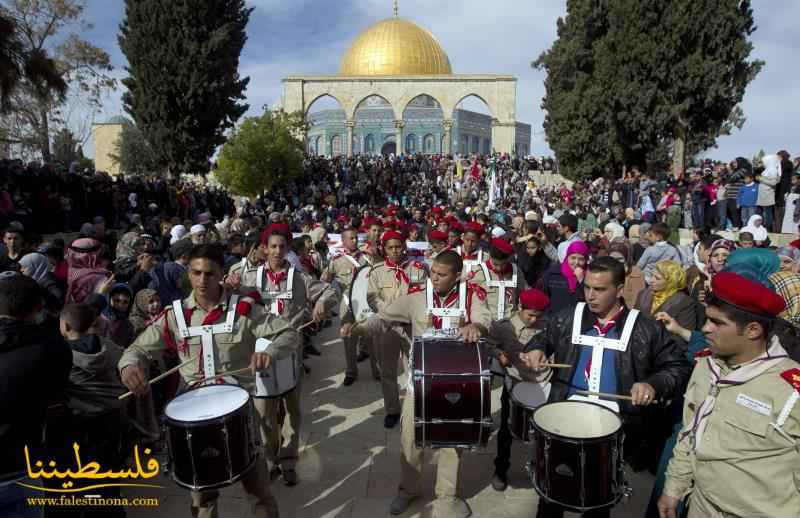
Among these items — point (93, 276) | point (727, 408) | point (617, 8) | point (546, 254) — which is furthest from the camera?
point (617, 8)

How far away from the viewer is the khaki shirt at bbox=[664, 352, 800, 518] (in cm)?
237

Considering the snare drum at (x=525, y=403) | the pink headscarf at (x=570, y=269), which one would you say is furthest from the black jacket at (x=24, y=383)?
the pink headscarf at (x=570, y=269)

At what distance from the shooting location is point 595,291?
3.41 metres

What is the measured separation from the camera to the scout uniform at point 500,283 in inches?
230

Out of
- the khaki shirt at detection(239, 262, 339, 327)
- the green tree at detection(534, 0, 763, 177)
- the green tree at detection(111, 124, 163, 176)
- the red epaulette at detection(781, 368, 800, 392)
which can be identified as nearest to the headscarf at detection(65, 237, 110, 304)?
the khaki shirt at detection(239, 262, 339, 327)

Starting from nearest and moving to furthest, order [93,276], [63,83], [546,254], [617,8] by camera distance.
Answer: [93,276]
[546,254]
[63,83]
[617,8]

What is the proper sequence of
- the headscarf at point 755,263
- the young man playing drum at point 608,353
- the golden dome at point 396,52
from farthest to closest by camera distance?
the golden dome at point 396,52 → the headscarf at point 755,263 → the young man playing drum at point 608,353

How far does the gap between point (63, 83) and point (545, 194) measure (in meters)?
21.4

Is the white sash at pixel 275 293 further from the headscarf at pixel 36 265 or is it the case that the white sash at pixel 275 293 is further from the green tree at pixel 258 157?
the green tree at pixel 258 157

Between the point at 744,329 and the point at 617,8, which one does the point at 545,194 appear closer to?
the point at 617,8

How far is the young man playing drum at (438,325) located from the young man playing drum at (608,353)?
619 millimetres

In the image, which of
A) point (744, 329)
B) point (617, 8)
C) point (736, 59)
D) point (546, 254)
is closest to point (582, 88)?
point (617, 8)

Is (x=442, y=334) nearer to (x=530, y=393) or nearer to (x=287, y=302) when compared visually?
(x=530, y=393)

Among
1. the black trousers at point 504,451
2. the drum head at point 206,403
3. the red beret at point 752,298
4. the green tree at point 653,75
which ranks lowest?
the black trousers at point 504,451
